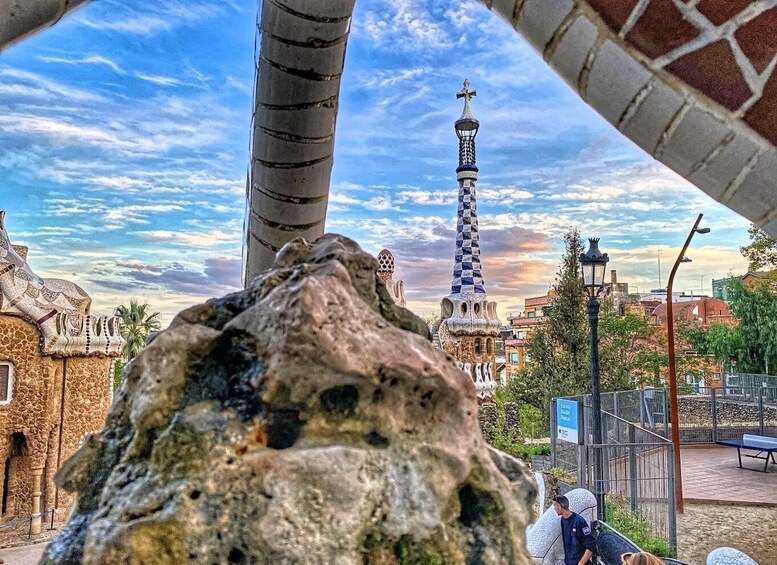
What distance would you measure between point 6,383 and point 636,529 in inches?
405

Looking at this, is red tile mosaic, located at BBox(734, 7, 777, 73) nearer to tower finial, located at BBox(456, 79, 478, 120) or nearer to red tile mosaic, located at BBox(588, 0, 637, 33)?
red tile mosaic, located at BBox(588, 0, 637, 33)

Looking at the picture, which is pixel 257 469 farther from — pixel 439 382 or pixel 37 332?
pixel 37 332

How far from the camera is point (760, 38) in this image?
115cm

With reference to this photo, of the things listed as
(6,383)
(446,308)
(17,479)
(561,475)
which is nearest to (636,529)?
(561,475)

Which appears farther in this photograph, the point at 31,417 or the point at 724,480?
the point at 31,417

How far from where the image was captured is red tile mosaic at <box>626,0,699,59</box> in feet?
3.85

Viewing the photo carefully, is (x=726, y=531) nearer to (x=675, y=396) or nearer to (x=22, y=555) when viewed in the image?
(x=675, y=396)

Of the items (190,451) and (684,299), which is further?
(684,299)

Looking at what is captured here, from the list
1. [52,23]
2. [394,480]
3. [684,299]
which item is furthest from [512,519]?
[684,299]

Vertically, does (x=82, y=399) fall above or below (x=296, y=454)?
below

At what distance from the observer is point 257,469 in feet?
2.93

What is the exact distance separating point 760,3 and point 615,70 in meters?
0.29

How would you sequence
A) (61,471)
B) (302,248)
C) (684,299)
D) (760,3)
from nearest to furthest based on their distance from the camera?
(61,471) < (760,3) < (302,248) < (684,299)

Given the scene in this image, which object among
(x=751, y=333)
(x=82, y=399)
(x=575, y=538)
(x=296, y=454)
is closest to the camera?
(x=296, y=454)
